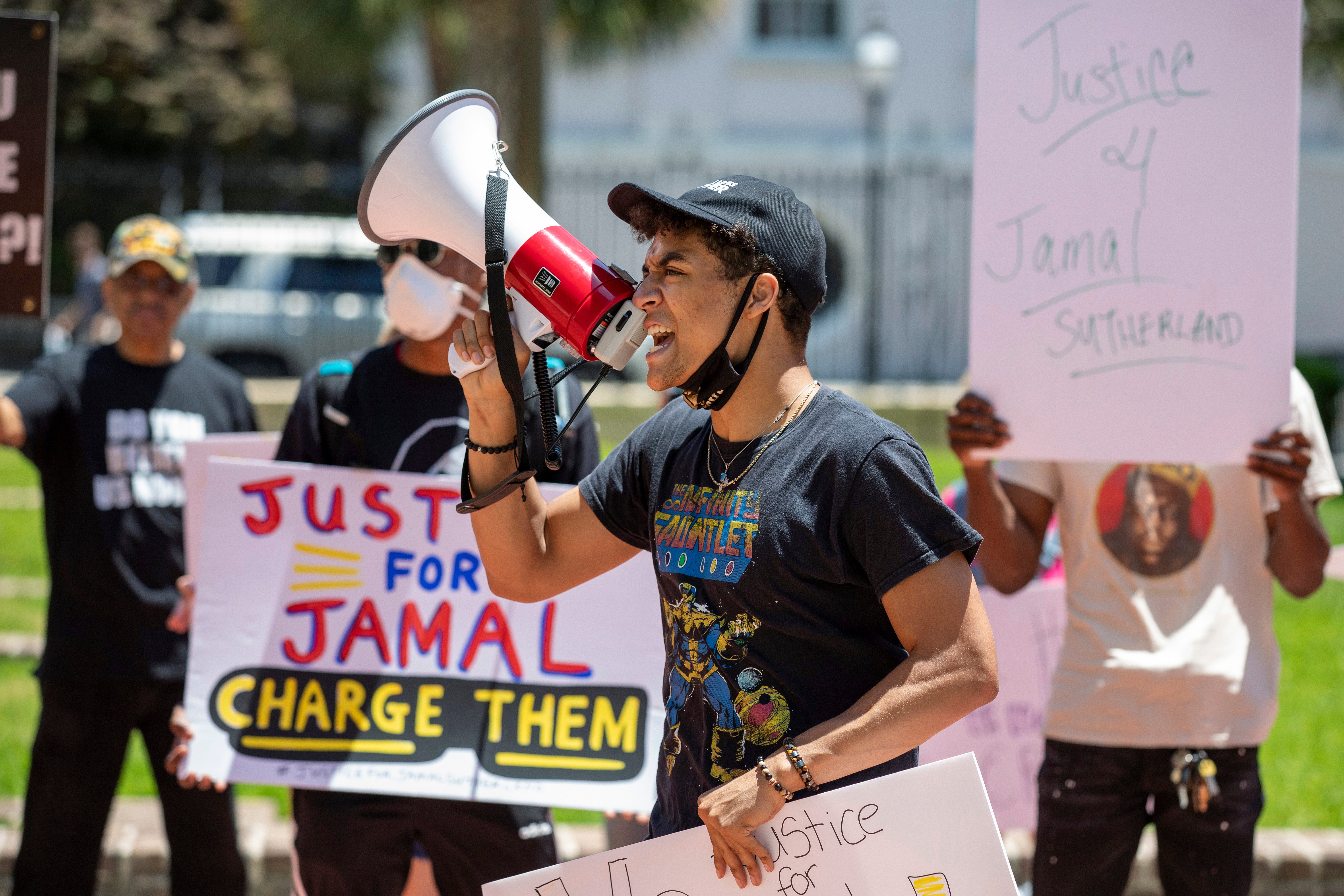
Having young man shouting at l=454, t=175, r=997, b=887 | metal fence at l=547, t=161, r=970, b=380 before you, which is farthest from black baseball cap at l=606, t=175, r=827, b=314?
metal fence at l=547, t=161, r=970, b=380

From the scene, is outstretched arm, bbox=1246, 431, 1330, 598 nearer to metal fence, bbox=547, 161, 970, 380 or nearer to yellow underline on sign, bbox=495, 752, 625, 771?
yellow underline on sign, bbox=495, 752, 625, 771

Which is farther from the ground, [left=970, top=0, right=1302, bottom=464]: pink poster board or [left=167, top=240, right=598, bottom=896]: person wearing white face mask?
[left=970, top=0, right=1302, bottom=464]: pink poster board

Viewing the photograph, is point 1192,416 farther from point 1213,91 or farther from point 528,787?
point 528,787

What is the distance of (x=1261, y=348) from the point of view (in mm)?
2896

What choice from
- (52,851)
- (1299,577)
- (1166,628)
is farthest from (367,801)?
(1299,577)

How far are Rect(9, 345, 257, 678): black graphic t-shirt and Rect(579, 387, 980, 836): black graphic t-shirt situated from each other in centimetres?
213

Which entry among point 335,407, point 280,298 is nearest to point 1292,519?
point 335,407

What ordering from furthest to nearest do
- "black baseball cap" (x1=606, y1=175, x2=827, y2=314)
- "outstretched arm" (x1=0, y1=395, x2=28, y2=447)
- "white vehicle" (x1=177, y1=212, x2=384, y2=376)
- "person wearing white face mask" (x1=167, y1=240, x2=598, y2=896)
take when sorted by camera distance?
"white vehicle" (x1=177, y1=212, x2=384, y2=376)
"outstretched arm" (x1=0, y1=395, x2=28, y2=447)
"person wearing white face mask" (x1=167, y1=240, x2=598, y2=896)
"black baseball cap" (x1=606, y1=175, x2=827, y2=314)

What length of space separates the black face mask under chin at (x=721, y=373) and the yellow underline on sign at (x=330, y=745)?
1.37 meters

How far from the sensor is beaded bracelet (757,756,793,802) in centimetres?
198

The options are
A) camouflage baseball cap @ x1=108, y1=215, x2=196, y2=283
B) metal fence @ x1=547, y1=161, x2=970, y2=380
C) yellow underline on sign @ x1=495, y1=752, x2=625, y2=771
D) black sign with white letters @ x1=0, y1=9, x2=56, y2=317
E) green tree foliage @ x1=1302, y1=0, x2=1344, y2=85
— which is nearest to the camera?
yellow underline on sign @ x1=495, y1=752, x2=625, y2=771

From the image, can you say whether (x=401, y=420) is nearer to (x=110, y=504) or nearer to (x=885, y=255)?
(x=110, y=504)

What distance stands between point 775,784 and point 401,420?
1.52 metres

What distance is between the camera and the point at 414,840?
311 centimetres
